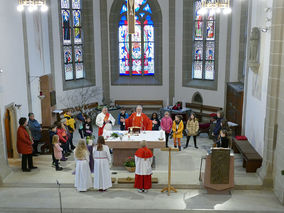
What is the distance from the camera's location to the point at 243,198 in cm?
1000

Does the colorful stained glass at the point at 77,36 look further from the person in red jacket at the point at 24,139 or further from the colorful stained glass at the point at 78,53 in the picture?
the person in red jacket at the point at 24,139

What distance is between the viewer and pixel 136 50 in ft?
62.3

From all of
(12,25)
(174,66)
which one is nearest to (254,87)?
(174,66)

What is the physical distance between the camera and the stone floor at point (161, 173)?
10.7 meters

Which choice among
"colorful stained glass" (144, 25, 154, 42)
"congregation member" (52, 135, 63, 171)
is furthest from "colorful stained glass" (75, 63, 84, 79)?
"congregation member" (52, 135, 63, 171)

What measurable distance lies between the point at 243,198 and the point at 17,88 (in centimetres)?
769

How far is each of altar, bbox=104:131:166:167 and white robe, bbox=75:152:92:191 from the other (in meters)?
1.32

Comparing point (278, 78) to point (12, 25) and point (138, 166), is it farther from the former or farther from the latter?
point (12, 25)

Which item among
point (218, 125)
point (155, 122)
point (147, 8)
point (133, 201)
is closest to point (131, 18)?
point (155, 122)

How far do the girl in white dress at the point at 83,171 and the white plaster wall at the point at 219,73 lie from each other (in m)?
8.57

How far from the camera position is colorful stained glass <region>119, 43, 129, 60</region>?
18922mm

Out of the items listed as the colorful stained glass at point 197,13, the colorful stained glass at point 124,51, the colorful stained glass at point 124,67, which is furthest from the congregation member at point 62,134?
the colorful stained glass at point 197,13

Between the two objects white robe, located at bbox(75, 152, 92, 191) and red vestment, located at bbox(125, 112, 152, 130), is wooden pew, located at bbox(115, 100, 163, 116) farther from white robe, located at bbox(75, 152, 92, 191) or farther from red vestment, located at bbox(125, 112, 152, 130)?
white robe, located at bbox(75, 152, 92, 191)

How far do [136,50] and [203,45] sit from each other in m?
3.26
